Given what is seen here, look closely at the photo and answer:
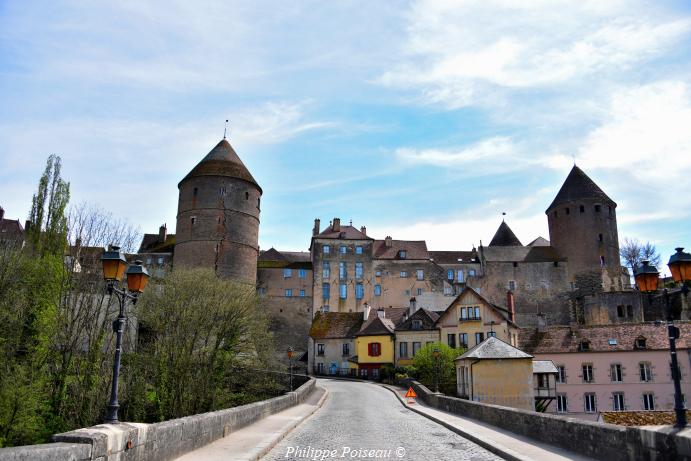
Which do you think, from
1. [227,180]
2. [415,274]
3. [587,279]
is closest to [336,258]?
[415,274]

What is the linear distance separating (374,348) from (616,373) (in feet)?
54.5

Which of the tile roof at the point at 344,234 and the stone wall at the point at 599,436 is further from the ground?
the tile roof at the point at 344,234

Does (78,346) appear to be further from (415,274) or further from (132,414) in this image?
(415,274)

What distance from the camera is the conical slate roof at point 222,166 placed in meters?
48.1

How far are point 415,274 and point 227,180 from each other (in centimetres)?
2402

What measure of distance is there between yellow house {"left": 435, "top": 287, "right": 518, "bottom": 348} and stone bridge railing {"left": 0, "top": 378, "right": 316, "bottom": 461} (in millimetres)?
29344

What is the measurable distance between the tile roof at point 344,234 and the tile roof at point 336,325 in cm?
1247

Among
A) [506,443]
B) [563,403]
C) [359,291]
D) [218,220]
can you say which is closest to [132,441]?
[506,443]

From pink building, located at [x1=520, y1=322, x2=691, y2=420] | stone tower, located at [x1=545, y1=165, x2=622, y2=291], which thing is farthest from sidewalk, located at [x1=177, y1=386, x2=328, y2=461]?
stone tower, located at [x1=545, y1=165, x2=622, y2=291]

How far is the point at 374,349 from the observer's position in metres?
43.4

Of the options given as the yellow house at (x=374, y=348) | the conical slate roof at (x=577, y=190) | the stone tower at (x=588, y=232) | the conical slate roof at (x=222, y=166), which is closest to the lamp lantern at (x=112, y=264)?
the yellow house at (x=374, y=348)

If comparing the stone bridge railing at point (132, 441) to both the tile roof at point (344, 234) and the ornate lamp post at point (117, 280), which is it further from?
the tile roof at point (344, 234)

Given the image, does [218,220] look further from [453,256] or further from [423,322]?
[453,256]

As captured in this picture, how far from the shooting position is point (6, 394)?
644 inches
